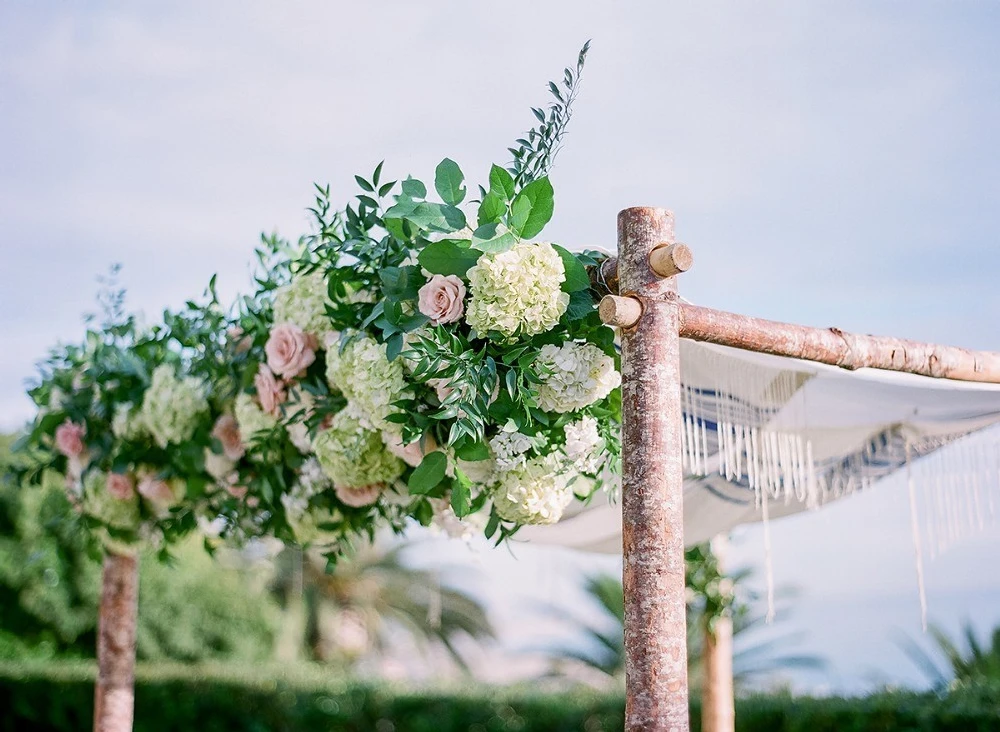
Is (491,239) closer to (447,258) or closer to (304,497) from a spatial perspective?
(447,258)

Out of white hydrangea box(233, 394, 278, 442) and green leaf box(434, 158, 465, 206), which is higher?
green leaf box(434, 158, 465, 206)

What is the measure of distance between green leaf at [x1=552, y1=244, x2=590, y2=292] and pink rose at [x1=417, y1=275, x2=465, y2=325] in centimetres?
18

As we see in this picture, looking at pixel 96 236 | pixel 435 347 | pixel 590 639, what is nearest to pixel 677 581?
pixel 435 347

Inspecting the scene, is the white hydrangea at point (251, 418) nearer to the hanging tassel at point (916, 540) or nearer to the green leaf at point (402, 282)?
the green leaf at point (402, 282)

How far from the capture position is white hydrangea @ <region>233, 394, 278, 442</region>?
2.35m

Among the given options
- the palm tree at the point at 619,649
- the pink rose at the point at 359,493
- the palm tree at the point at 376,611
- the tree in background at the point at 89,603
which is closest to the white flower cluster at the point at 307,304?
the pink rose at the point at 359,493

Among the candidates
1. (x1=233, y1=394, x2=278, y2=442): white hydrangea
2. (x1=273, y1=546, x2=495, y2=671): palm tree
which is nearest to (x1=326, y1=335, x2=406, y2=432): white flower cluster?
(x1=233, y1=394, x2=278, y2=442): white hydrangea

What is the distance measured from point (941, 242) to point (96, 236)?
12795mm

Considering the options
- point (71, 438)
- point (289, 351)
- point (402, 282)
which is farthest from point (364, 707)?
point (402, 282)

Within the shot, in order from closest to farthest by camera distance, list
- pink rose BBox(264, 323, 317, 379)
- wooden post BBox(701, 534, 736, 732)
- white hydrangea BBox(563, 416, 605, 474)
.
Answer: white hydrangea BBox(563, 416, 605, 474) < pink rose BBox(264, 323, 317, 379) < wooden post BBox(701, 534, 736, 732)

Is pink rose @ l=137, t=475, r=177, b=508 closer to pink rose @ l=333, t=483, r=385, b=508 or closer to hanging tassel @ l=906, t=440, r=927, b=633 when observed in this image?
pink rose @ l=333, t=483, r=385, b=508

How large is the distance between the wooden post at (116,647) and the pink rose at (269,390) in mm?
1456

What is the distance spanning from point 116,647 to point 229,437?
4.08 feet

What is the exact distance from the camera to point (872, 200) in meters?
11.0
